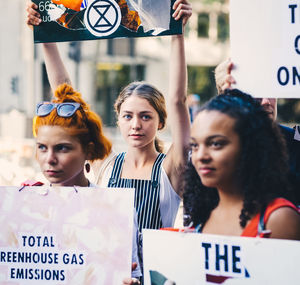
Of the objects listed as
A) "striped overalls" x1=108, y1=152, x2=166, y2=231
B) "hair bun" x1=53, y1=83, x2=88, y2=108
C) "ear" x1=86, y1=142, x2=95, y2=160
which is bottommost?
"striped overalls" x1=108, y1=152, x2=166, y2=231

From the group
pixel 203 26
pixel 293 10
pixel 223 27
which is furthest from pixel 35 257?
pixel 203 26

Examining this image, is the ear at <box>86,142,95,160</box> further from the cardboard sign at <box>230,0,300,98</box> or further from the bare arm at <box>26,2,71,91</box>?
the cardboard sign at <box>230,0,300,98</box>

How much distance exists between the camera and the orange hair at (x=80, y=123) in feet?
7.71

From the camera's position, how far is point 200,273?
6.37 ft

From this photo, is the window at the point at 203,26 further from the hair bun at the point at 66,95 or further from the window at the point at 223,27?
the hair bun at the point at 66,95

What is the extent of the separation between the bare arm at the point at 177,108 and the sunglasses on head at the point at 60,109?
47cm

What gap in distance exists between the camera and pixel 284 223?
177 centimetres

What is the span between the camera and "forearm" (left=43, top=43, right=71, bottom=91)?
8.73 ft

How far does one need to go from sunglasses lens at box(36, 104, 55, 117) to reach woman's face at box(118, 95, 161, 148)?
387 millimetres

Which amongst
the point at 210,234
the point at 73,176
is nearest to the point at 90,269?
the point at 73,176

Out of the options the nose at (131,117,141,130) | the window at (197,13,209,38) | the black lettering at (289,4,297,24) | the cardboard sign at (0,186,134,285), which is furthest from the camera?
the window at (197,13,209,38)

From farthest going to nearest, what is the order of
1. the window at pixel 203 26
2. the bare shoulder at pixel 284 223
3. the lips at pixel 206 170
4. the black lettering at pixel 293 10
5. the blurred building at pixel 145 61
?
the window at pixel 203 26 → the blurred building at pixel 145 61 → the black lettering at pixel 293 10 → the lips at pixel 206 170 → the bare shoulder at pixel 284 223

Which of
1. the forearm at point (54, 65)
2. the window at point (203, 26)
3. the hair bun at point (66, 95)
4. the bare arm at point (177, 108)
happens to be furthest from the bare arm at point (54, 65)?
the window at point (203, 26)

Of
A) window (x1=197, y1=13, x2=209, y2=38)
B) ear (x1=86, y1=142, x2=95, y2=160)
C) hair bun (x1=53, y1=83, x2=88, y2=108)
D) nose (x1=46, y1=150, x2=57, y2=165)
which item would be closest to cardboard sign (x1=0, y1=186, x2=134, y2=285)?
nose (x1=46, y1=150, x2=57, y2=165)
